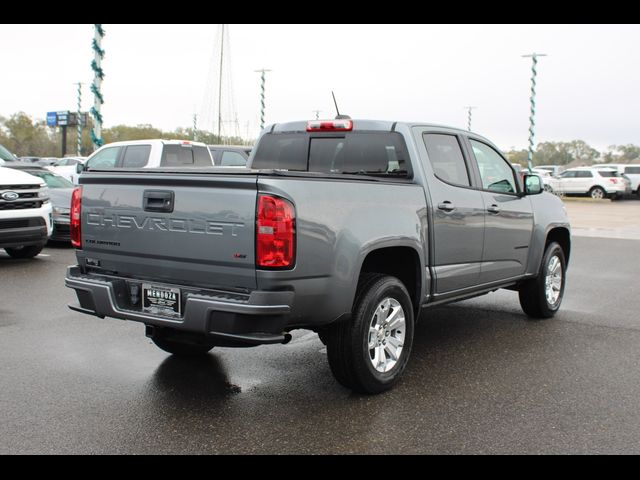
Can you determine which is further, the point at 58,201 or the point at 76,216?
the point at 58,201

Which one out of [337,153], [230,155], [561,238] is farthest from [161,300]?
[230,155]

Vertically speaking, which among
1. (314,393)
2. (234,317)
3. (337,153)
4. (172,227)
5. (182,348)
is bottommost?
(314,393)

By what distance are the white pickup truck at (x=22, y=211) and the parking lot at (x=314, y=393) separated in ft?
9.54

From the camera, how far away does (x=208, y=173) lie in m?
4.20

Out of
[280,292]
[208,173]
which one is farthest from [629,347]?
[208,173]

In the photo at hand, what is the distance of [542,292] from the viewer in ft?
23.3

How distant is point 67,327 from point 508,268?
4287 millimetres

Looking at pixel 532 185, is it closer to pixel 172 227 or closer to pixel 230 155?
pixel 172 227

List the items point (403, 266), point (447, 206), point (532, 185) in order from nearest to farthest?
point (403, 266) → point (447, 206) → point (532, 185)

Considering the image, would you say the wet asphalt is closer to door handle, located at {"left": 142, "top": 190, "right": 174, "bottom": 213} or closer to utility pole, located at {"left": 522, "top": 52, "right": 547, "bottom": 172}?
door handle, located at {"left": 142, "top": 190, "right": 174, "bottom": 213}

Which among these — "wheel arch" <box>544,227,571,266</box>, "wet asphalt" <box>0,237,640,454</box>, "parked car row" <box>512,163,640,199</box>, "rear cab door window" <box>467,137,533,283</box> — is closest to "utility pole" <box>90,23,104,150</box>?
"wet asphalt" <box>0,237,640,454</box>

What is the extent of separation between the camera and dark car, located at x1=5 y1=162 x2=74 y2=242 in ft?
41.5

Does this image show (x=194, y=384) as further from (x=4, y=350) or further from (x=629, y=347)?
(x=629, y=347)

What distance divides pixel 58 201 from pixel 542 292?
31.0 feet
